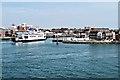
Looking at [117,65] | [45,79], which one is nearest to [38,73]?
[45,79]

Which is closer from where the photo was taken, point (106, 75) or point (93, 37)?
point (106, 75)

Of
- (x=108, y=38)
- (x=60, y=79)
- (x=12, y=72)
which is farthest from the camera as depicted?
(x=108, y=38)

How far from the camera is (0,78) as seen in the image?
7.04m

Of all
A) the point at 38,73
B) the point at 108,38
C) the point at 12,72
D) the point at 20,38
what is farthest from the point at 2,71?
the point at 108,38

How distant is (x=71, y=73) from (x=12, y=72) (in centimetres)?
149

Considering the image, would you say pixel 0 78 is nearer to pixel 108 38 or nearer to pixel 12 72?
pixel 12 72

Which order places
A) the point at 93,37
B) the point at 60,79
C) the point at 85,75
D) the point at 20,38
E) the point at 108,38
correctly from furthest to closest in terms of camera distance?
the point at 93,37 < the point at 108,38 < the point at 20,38 < the point at 85,75 < the point at 60,79

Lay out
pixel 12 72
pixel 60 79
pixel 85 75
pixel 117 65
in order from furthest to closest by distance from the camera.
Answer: pixel 117 65 < pixel 12 72 < pixel 85 75 < pixel 60 79

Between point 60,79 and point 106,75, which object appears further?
point 106,75

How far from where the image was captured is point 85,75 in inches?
296

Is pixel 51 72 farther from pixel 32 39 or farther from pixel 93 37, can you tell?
pixel 93 37

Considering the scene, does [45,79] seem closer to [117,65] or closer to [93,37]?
[117,65]

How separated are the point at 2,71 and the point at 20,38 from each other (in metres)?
16.4

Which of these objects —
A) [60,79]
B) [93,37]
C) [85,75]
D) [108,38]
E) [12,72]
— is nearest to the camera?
[60,79]
